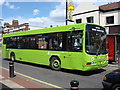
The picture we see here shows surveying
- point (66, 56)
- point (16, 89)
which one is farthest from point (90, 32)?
point (16, 89)

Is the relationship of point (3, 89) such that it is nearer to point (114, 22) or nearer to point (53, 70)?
point (53, 70)

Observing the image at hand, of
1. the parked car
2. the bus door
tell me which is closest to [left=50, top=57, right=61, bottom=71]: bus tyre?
the parked car

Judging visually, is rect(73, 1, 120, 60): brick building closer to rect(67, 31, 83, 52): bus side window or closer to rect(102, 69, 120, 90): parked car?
rect(67, 31, 83, 52): bus side window

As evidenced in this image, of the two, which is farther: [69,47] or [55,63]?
[55,63]

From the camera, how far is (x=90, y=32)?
7676mm

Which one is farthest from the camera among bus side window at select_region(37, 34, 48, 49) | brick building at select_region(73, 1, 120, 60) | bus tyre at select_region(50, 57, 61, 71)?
brick building at select_region(73, 1, 120, 60)

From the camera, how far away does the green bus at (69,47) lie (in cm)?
756

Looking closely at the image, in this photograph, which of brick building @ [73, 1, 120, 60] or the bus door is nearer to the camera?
the bus door

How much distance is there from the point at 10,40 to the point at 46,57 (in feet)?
19.5

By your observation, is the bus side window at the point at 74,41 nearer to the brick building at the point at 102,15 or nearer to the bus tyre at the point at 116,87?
the bus tyre at the point at 116,87

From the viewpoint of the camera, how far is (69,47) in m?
8.39

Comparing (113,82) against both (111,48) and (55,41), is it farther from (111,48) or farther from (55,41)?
(111,48)

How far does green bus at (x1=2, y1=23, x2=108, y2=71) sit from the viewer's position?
24.8ft

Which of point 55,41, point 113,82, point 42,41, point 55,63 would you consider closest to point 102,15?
point 42,41
